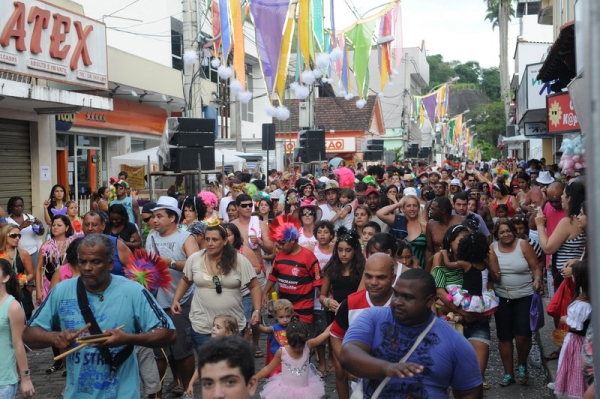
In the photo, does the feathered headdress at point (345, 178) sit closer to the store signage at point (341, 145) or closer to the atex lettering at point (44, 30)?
the atex lettering at point (44, 30)

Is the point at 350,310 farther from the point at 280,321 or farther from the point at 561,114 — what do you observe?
the point at 561,114

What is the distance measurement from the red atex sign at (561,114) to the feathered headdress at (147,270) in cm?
684

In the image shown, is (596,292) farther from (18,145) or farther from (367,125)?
(367,125)

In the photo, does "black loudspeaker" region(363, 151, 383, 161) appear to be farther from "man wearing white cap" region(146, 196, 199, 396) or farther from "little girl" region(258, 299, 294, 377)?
"little girl" region(258, 299, 294, 377)

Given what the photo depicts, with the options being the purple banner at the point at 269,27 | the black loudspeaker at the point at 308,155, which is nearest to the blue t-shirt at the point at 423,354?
the purple banner at the point at 269,27

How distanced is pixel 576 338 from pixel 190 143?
1028 cm

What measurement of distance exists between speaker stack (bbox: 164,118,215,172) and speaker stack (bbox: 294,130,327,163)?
36.7 ft

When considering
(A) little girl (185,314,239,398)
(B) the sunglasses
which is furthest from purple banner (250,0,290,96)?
(A) little girl (185,314,239,398)

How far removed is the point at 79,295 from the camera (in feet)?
13.7

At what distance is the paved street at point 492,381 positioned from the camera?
7.35 m

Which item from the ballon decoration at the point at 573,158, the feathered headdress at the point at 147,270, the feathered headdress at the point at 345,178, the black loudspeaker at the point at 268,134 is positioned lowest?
the feathered headdress at the point at 147,270

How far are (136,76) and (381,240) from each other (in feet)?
58.1

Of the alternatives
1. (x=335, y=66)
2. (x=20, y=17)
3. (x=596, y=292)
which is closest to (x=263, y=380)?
(x=596, y=292)

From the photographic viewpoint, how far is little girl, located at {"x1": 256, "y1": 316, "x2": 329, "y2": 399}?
624 centimetres
